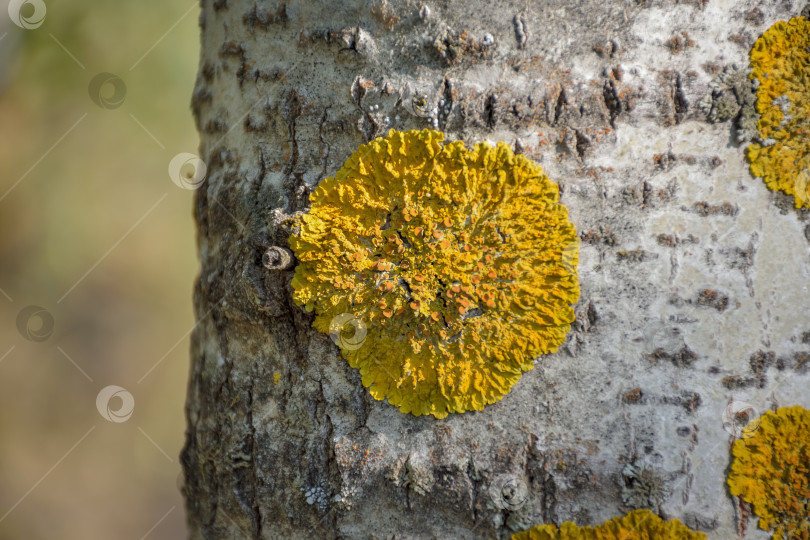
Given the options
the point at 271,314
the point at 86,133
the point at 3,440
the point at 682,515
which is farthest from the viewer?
the point at 86,133

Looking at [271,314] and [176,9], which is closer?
[271,314]

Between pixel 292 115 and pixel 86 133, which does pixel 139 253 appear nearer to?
pixel 86 133

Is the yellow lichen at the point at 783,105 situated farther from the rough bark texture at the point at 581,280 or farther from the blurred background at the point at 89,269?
the blurred background at the point at 89,269

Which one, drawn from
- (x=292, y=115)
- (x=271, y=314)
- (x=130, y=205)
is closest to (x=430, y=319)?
(x=271, y=314)

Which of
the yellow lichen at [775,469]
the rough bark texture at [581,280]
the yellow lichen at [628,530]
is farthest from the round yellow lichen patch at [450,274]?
the yellow lichen at [775,469]

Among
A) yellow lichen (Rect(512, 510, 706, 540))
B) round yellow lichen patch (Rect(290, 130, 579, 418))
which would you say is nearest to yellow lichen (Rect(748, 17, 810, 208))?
round yellow lichen patch (Rect(290, 130, 579, 418))

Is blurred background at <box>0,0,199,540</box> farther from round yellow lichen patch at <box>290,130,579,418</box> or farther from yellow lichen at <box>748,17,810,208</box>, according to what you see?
A: yellow lichen at <box>748,17,810,208</box>
